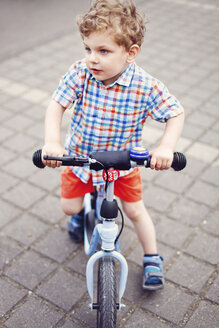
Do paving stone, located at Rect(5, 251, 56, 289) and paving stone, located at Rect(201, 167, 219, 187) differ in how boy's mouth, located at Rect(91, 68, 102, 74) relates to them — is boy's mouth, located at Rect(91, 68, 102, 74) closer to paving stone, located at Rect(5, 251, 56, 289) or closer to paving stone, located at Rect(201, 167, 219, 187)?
paving stone, located at Rect(5, 251, 56, 289)

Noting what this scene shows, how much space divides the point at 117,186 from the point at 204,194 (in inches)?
51.6

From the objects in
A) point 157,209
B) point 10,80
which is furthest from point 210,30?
point 157,209

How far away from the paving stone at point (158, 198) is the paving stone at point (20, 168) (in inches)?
43.4

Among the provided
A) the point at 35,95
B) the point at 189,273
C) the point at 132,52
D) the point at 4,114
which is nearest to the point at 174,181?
the point at 189,273

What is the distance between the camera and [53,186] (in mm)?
3703

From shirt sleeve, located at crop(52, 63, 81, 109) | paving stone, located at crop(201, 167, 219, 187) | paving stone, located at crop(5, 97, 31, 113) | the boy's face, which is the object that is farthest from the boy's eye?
paving stone, located at crop(5, 97, 31, 113)

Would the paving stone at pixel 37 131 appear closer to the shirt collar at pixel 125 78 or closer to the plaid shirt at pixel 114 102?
the plaid shirt at pixel 114 102

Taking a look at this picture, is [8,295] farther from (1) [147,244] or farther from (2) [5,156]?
(2) [5,156]

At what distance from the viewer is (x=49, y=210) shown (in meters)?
3.44

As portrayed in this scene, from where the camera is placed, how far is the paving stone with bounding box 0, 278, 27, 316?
8.64 feet

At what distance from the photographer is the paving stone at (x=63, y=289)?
8.81 feet

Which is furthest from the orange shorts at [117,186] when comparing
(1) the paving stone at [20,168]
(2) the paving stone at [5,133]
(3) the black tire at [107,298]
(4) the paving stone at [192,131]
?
(4) the paving stone at [192,131]

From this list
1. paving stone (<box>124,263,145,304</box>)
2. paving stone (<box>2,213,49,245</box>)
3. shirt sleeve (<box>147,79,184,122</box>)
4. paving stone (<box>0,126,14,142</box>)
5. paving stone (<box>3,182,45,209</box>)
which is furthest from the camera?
paving stone (<box>0,126,14,142</box>)

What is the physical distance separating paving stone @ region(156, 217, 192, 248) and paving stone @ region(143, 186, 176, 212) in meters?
0.17
